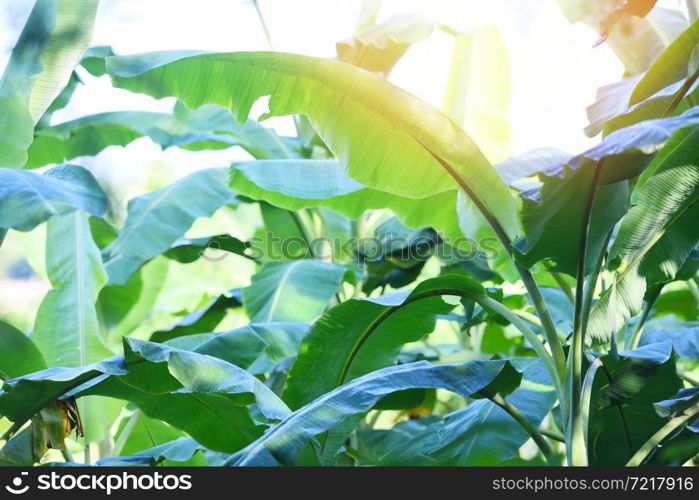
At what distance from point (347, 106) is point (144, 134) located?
126 cm

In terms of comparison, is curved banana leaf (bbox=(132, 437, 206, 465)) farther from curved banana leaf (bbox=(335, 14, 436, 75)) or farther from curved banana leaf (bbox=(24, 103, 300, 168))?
curved banana leaf (bbox=(335, 14, 436, 75))

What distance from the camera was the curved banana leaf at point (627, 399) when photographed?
1.21 metres

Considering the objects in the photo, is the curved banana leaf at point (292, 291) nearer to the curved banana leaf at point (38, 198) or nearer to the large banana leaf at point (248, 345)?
the large banana leaf at point (248, 345)

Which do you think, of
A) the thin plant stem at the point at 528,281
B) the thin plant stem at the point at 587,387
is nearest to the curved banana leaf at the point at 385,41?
the thin plant stem at the point at 528,281

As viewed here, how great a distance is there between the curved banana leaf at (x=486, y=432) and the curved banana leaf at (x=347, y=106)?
457 millimetres

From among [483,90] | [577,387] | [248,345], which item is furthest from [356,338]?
[483,90]

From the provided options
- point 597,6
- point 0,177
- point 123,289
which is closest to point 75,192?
point 0,177

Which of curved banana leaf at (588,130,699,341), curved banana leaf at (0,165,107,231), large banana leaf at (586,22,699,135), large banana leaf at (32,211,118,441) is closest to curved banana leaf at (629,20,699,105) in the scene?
large banana leaf at (586,22,699,135)

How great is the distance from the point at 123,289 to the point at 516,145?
1286mm

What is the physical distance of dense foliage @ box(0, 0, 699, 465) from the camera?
3.64ft

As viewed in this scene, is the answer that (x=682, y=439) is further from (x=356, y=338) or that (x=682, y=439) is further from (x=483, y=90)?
(x=483, y=90)

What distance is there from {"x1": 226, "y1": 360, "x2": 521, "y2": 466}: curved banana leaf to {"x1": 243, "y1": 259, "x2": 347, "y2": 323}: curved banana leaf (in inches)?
24.1

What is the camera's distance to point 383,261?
6.24 feet

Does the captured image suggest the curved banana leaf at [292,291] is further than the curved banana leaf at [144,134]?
No
